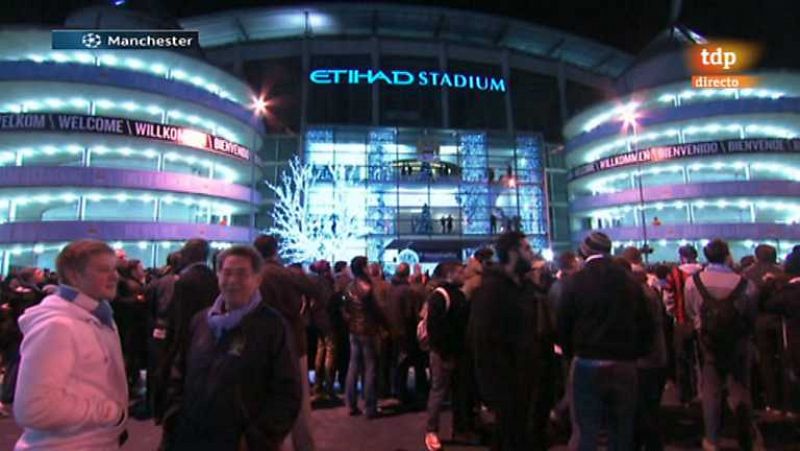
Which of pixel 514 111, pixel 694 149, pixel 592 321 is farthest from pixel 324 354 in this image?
pixel 514 111

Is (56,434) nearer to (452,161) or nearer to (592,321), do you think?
(592,321)

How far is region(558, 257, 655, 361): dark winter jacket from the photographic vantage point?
11.8 feet

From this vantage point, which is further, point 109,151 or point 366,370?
point 109,151

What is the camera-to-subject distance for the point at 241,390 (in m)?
2.36

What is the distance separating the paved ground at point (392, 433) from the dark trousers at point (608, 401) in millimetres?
1953

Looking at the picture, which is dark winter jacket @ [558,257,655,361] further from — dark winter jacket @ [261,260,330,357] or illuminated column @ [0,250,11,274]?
illuminated column @ [0,250,11,274]

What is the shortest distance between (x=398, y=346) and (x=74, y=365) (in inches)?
243

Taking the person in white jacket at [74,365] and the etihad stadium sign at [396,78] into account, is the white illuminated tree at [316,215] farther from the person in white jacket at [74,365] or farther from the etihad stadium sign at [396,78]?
the person in white jacket at [74,365]

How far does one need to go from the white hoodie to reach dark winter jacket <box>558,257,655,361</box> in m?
Result: 3.07

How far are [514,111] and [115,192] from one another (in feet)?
114

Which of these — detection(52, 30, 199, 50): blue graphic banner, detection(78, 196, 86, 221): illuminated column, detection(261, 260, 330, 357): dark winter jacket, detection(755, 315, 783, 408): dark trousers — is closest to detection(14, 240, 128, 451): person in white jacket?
detection(261, 260, 330, 357): dark winter jacket

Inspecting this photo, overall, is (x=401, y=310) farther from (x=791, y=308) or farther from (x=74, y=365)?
(x=74, y=365)

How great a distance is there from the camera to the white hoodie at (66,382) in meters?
2.08

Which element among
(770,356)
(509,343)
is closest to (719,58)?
(770,356)
